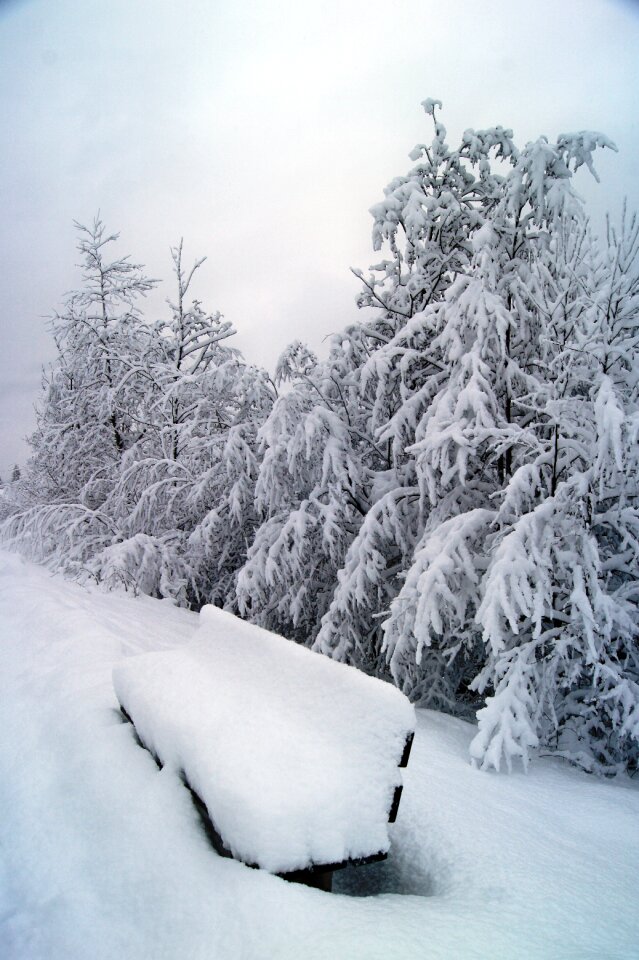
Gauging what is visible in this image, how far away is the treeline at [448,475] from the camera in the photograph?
479 cm

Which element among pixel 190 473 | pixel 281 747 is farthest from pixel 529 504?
pixel 190 473

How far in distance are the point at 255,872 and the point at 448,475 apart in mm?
4440

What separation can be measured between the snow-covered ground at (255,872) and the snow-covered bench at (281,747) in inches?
5.4

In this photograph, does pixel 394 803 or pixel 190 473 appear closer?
pixel 394 803

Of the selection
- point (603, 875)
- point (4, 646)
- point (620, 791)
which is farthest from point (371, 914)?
point (4, 646)

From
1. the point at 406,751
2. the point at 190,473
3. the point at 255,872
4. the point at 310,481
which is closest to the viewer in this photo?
the point at 255,872

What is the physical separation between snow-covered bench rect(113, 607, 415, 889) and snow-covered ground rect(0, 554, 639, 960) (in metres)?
0.14

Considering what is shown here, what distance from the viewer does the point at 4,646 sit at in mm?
4840

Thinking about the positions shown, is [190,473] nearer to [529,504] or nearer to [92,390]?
[92,390]

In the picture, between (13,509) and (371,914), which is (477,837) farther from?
(13,509)

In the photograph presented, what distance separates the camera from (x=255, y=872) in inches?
74.9

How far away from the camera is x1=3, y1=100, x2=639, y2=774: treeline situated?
15.7 ft

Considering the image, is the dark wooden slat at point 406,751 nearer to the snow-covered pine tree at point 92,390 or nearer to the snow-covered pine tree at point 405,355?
the snow-covered pine tree at point 405,355

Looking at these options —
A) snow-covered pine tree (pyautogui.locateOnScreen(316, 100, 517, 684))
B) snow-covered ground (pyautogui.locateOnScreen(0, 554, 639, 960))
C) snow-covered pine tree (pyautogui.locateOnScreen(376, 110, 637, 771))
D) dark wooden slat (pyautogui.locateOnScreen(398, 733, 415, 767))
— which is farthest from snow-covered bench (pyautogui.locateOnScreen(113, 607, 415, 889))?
snow-covered pine tree (pyautogui.locateOnScreen(316, 100, 517, 684))
